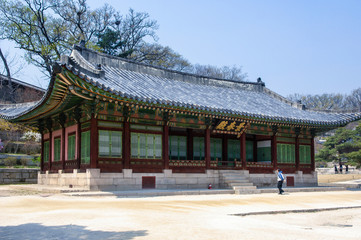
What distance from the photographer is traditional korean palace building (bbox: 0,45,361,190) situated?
64.7 ft

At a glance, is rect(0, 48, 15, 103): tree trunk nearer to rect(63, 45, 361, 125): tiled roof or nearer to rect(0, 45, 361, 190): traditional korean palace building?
rect(0, 45, 361, 190): traditional korean palace building

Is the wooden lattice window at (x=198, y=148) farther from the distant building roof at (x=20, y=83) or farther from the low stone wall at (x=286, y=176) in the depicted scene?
the distant building roof at (x=20, y=83)

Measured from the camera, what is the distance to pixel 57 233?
8.48 metres

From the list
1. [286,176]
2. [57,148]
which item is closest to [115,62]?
[57,148]

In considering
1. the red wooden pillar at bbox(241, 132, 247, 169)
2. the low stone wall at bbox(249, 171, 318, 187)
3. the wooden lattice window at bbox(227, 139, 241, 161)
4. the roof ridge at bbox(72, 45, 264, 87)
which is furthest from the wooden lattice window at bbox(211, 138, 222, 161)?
the roof ridge at bbox(72, 45, 264, 87)

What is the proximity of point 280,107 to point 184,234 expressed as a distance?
23229 mm

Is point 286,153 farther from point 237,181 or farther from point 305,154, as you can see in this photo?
point 237,181

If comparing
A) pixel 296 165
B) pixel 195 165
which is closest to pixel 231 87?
pixel 296 165

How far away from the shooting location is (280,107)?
30.3 meters

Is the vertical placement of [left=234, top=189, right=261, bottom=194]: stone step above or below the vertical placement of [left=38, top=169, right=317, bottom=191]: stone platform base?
below

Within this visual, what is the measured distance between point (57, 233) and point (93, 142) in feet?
37.4

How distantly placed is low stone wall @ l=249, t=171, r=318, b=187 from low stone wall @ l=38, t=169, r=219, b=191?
11.2 ft

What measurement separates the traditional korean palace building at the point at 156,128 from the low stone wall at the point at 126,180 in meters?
0.05

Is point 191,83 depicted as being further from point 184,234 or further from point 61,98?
point 184,234
